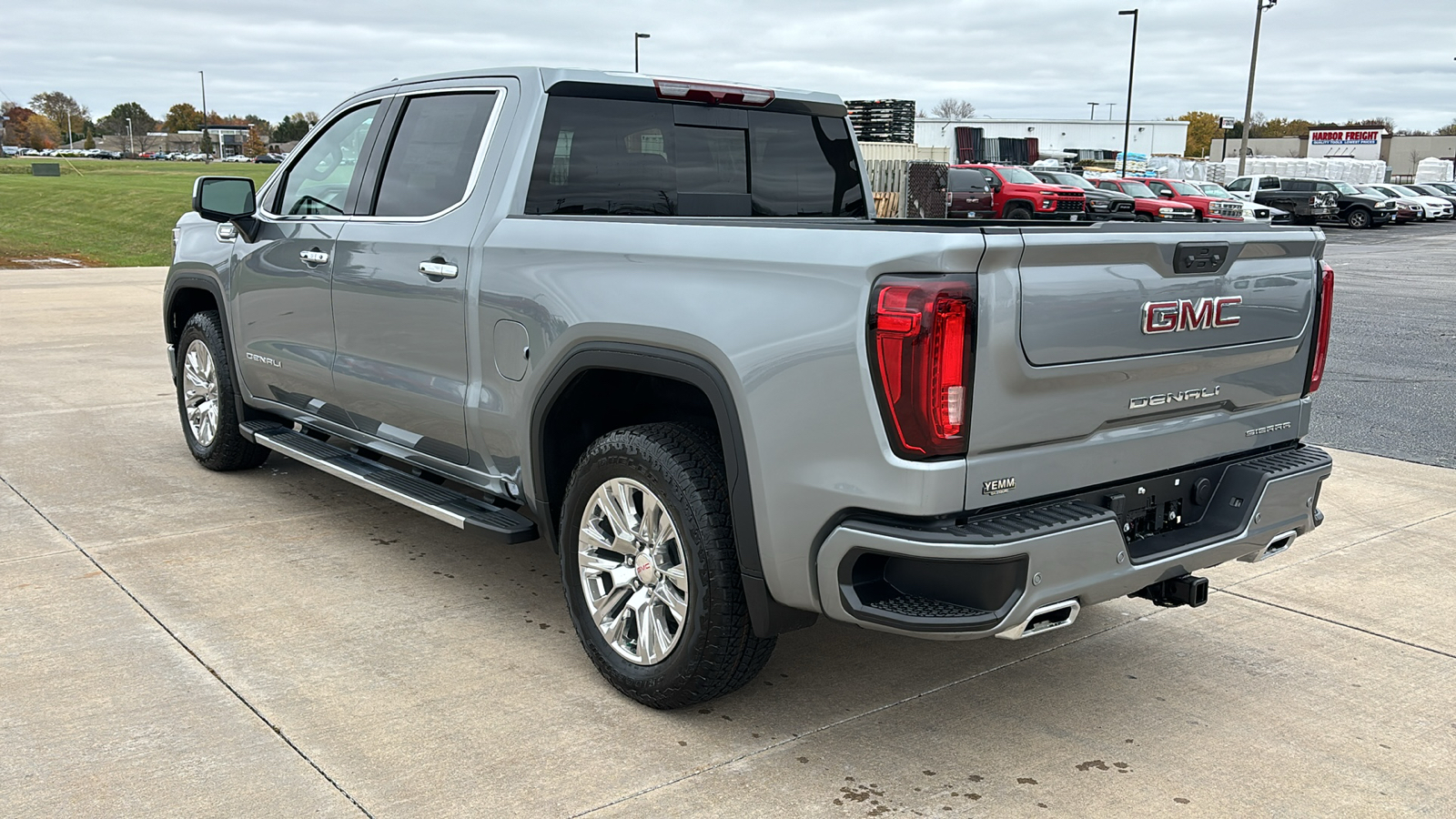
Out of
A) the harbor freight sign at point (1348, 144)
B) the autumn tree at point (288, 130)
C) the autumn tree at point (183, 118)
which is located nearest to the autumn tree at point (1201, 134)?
the harbor freight sign at point (1348, 144)

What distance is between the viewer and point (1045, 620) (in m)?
3.09

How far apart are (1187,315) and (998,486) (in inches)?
31.7

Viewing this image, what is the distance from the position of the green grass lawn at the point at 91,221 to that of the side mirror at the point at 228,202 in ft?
46.0

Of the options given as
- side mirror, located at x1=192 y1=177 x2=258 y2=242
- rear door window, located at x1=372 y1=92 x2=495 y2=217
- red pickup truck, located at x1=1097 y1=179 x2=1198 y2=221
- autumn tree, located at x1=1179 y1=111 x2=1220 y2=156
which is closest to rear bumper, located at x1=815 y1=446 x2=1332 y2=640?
rear door window, located at x1=372 y1=92 x2=495 y2=217

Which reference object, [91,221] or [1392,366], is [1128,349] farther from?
[91,221]

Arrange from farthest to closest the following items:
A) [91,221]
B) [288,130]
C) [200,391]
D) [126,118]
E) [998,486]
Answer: [126,118]
[288,130]
[91,221]
[200,391]
[998,486]

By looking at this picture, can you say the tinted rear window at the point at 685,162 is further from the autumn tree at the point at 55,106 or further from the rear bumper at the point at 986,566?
the autumn tree at the point at 55,106

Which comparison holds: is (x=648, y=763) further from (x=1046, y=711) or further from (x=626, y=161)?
(x=626, y=161)

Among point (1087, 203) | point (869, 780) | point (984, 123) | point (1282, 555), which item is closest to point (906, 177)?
point (1087, 203)

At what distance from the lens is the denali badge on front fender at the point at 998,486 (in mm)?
3010

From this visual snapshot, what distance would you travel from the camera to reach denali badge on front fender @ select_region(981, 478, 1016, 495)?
3010mm

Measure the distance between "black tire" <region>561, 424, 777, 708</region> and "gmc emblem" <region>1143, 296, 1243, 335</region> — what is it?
125 cm

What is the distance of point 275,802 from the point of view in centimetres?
312

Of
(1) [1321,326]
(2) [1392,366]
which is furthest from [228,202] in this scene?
(2) [1392,366]
